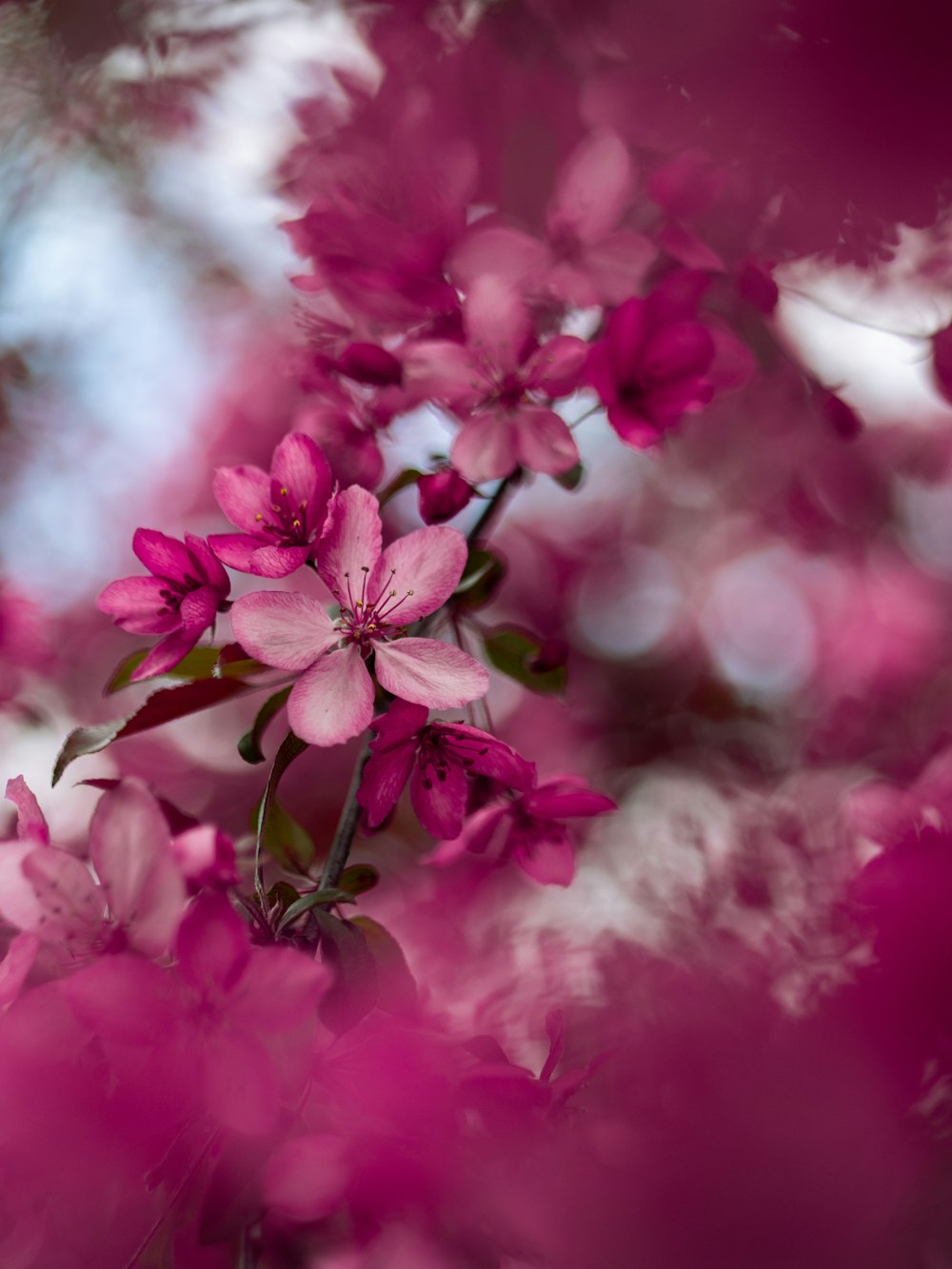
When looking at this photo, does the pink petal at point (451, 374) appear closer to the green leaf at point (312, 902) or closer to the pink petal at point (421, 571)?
the pink petal at point (421, 571)

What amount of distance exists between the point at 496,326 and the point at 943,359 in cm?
35

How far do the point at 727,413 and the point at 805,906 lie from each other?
70 cm

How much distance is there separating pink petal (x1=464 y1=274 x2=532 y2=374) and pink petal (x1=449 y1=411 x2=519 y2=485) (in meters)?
0.03

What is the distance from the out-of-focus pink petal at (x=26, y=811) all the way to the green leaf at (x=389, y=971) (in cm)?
16

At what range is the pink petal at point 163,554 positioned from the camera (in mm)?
509

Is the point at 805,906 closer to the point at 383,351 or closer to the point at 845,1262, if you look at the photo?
the point at 845,1262

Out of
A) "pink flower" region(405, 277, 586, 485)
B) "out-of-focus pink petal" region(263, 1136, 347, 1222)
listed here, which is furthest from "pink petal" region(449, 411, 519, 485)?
"out-of-focus pink petal" region(263, 1136, 347, 1222)

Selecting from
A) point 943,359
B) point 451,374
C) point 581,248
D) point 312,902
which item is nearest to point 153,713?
point 312,902

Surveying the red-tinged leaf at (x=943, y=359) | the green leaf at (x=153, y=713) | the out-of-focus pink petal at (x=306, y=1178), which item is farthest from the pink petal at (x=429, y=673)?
the red-tinged leaf at (x=943, y=359)

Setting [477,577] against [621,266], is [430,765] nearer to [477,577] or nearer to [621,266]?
[477,577]

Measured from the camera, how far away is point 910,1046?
0.59 metres

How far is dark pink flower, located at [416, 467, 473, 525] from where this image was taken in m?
0.53

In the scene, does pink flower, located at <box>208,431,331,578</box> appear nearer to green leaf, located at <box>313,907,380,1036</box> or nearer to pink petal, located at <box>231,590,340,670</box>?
pink petal, located at <box>231,590,340,670</box>

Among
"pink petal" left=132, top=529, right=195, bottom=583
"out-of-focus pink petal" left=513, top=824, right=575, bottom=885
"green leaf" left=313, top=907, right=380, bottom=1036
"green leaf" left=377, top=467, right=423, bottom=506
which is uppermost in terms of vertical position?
"pink petal" left=132, top=529, right=195, bottom=583
